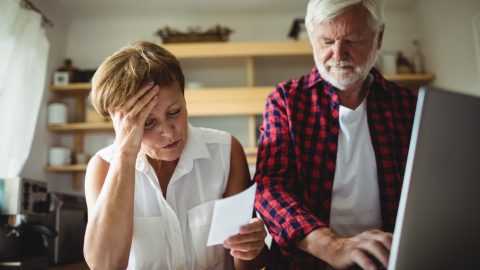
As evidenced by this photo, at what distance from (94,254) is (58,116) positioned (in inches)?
106

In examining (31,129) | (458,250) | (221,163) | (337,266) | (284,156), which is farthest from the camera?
(31,129)

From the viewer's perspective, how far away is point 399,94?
1.25m

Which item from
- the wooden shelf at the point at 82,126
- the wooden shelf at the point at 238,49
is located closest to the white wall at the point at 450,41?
the wooden shelf at the point at 238,49

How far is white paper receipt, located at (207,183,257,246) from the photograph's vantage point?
0.78m

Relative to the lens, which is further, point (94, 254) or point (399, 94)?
point (399, 94)

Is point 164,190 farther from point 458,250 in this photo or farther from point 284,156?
point 458,250

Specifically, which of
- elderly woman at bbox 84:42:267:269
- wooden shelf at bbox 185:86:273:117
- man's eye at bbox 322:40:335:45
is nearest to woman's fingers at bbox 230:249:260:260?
elderly woman at bbox 84:42:267:269

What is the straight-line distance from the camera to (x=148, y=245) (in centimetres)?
106

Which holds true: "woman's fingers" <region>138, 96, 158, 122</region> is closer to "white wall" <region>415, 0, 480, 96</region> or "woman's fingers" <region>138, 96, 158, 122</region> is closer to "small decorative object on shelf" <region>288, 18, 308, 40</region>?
"white wall" <region>415, 0, 480, 96</region>

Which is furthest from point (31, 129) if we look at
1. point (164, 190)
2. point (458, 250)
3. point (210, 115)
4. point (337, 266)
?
point (458, 250)

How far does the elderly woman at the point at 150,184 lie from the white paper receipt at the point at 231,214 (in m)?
0.10

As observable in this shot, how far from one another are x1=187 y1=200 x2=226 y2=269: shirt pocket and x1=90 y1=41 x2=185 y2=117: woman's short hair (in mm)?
343

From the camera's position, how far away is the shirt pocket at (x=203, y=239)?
3.50ft

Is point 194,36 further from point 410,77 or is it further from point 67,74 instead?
point 410,77
